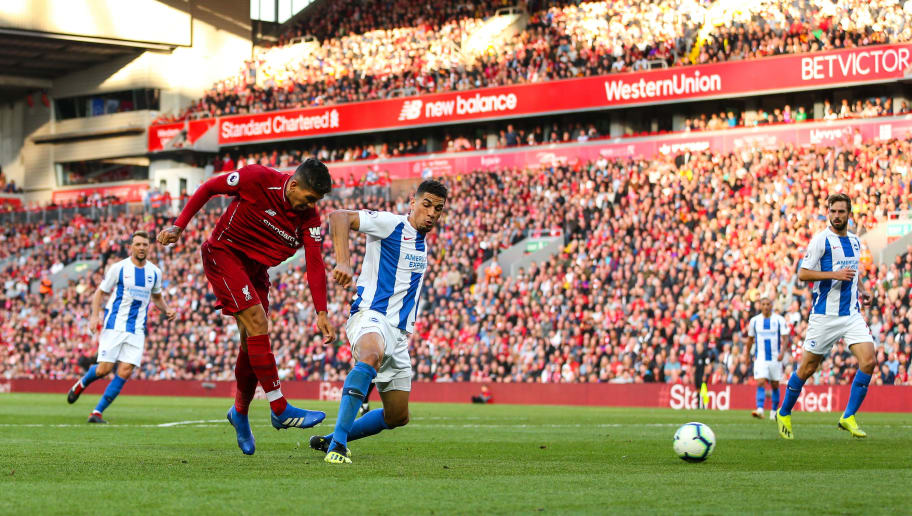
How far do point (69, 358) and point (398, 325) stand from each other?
1332 inches

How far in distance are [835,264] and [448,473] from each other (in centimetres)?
653

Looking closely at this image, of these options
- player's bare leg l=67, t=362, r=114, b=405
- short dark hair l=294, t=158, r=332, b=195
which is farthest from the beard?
player's bare leg l=67, t=362, r=114, b=405

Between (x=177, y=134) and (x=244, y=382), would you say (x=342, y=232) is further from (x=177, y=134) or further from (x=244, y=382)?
(x=177, y=134)

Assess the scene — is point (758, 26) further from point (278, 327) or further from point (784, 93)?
point (278, 327)

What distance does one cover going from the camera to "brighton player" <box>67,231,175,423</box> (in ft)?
56.4

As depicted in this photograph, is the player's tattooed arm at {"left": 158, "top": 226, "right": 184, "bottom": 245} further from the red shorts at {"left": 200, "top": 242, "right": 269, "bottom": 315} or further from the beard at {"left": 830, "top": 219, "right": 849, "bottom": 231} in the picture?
the beard at {"left": 830, "top": 219, "right": 849, "bottom": 231}

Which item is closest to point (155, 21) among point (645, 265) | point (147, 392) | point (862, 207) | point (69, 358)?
point (69, 358)

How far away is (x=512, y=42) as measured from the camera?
154ft

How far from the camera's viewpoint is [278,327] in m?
37.4

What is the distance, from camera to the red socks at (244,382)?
1010cm

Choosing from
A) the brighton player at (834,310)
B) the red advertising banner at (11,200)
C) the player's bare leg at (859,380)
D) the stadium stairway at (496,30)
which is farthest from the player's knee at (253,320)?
the red advertising banner at (11,200)

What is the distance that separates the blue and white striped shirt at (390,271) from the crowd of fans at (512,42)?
2990 cm

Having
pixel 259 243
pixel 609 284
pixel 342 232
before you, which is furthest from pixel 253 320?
pixel 609 284

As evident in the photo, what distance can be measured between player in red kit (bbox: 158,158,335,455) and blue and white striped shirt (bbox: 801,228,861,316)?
6.32 m
